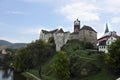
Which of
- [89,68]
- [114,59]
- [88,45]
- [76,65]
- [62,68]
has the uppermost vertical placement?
[88,45]

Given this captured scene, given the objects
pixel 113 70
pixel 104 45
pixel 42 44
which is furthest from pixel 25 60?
pixel 113 70

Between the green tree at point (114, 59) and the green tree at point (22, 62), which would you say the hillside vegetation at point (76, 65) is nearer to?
the green tree at point (114, 59)

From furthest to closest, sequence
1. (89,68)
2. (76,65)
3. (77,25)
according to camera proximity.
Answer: (77,25), (76,65), (89,68)

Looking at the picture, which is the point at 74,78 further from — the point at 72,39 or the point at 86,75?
the point at 72,39

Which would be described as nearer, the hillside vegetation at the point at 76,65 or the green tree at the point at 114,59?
the green tree at the point at 114,59

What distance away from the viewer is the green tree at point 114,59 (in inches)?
2547

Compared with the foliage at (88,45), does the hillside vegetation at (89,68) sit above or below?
below

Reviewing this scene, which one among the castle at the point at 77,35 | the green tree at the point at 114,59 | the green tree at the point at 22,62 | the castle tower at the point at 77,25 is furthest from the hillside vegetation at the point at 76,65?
the castle tower at the point at 77,25

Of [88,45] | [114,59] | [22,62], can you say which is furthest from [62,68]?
[22,62]

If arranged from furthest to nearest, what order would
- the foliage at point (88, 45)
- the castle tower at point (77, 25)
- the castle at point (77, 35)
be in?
the castle tower at point (77, 25), the castle at point (77, 35), the foliage at point (88, 45)

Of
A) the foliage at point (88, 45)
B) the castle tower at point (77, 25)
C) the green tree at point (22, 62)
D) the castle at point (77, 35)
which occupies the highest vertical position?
the castle tower at point (77, 25)

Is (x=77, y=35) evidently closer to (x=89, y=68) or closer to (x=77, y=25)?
(x=77, y=25)

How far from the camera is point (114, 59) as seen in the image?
6494cm

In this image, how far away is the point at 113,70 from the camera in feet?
218
